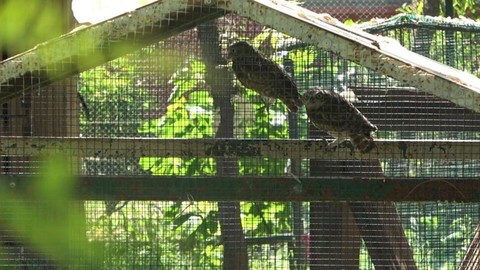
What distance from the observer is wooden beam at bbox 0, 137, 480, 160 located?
306 centimetres

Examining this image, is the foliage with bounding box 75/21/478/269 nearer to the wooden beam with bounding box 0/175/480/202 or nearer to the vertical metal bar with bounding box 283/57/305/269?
the vertical metal bar with bounding box 283/57/305/269

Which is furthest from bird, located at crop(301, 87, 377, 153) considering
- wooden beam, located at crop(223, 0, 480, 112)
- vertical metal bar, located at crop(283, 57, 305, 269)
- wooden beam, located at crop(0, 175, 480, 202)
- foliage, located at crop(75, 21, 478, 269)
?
wooden beam, located at crop(223, 0, 480, 112)

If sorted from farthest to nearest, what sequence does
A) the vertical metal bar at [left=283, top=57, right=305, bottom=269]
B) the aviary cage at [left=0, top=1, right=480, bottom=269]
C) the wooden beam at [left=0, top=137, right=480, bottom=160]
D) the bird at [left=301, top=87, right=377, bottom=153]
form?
1. the vertical metal bar at [left=283, top=57, right=305, bottom=269]
2. the bird at [left=301, top=87, right=377, bottom=153]
3. the wooden beam at [left=0, top=137, right=480, bottom=160]
4. the aviary cage at [left=0, top=1, right=480, bottom=269]

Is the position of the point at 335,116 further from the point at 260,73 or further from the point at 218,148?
the point at 218,148

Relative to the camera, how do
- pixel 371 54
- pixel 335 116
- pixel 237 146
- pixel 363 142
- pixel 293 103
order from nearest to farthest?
pixel 371 54 < pixel 237 146 < pixel 363 142 < pixel 335 116 < pixel 293 103

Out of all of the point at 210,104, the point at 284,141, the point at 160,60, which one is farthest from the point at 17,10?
the point at 210,104

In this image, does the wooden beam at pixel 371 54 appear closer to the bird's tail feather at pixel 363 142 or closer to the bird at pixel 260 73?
the bird's tail feather at pixel 363 142

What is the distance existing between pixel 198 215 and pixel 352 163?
4.93ft

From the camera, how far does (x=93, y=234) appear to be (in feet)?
14.8

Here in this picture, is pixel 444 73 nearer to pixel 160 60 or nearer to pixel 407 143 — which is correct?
pixel 407 143

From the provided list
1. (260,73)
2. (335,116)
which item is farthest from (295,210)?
(260,73)

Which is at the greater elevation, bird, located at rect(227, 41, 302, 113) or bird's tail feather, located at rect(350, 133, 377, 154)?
bird, located at rect(227, 41, 302, 113)

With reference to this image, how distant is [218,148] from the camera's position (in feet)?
10.3

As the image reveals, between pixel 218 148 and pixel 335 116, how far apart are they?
2.28 feet
